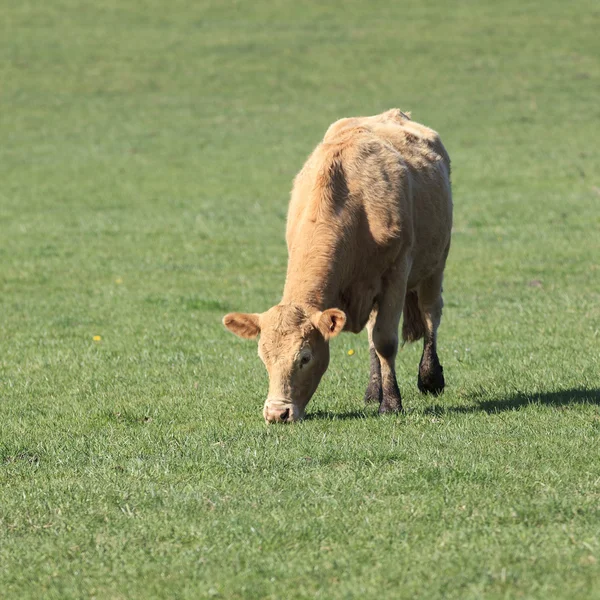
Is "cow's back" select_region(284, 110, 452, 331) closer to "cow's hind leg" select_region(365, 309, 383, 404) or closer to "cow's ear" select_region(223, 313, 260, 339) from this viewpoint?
"cow's ear" select_region(223, 313, 260, 339)

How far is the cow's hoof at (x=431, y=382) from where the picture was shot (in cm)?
1034

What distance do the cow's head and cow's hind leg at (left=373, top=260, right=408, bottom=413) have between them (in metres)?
0.89

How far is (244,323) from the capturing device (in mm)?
8695

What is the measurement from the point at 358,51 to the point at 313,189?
35656 mm

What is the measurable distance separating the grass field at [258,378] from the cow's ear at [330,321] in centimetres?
78

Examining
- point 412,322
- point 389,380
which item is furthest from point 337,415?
point 412,322

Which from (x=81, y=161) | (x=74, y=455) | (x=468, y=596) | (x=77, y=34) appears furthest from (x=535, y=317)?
(x=77, y=34)

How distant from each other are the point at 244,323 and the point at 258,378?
7.56 feet

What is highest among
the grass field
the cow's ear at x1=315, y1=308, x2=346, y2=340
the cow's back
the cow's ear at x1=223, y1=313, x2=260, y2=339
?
the cow's back

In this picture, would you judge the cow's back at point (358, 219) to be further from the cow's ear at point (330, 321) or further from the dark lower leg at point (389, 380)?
the cow's ear at point (330, 321)

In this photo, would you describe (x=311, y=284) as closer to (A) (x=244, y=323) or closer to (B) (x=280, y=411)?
(A) (x=244, y=323)

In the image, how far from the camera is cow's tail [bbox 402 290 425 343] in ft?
36.4

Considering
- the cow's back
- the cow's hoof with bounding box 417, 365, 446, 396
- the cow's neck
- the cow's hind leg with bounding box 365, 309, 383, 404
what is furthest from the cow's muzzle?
the cow's hoof with bounding box 417, 365, 446, 396

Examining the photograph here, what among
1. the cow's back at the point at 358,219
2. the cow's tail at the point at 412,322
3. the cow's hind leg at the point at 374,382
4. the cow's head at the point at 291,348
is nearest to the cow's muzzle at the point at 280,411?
the cow's head at the point at 291,348
